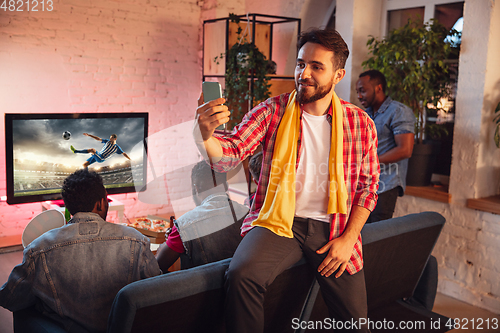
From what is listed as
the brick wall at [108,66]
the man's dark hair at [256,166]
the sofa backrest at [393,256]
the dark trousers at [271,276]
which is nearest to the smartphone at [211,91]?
the dark trousers at [271,276]

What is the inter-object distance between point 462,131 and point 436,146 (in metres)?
0.33

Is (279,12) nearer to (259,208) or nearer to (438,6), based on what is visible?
(438,6)

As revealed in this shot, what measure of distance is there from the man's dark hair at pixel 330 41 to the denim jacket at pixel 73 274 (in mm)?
935

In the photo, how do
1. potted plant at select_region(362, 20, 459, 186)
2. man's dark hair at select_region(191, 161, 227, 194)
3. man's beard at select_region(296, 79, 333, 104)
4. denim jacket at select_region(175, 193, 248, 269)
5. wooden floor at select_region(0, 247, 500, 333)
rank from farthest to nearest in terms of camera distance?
potted plant at select_region(362, 20, 459, 186) → wooden floor at select_region(0, 247, 500, 333) → man's dark hair at select_region(191, 161, 227, 194) → denim jacket at select_region(175, 193, 248, 269) → man's beard at select_region(296, 79, 333, 104)

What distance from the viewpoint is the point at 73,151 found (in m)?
3.05

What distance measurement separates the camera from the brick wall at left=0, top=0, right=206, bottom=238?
333 centimetres

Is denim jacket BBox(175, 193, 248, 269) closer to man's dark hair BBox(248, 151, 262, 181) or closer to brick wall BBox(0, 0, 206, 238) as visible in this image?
man's dark hair BBox(248, 151, 262, 181)

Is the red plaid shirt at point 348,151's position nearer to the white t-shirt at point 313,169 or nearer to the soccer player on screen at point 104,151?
the white t-shirt at point 313,169

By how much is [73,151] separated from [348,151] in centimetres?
216

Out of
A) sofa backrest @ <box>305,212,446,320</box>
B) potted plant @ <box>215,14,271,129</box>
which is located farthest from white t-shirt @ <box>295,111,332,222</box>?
potted plant @ <box>215,14,271,129</box>

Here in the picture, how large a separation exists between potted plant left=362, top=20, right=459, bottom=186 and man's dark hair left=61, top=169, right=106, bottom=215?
7.28ft

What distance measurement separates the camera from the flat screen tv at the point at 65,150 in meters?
2.87

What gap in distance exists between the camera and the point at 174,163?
4.25 m

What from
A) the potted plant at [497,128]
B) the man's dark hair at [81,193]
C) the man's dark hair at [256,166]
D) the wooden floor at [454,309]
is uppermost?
the potted plant at [497,128]
